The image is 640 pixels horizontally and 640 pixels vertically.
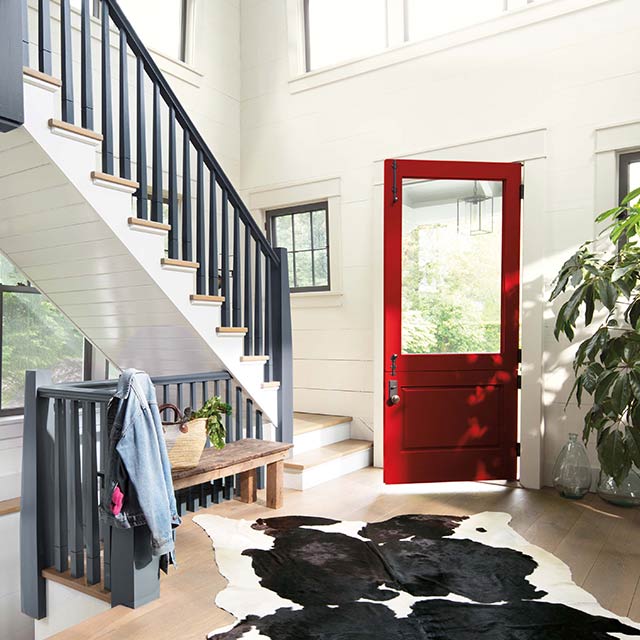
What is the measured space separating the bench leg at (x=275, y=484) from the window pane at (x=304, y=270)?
222cm

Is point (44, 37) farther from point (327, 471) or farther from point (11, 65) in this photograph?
point (327, 471)

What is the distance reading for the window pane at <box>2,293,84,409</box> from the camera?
3.75 metres

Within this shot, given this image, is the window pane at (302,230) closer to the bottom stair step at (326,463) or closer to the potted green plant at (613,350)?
the bottom stair step at (326,463)

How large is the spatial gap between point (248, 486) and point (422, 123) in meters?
3.03

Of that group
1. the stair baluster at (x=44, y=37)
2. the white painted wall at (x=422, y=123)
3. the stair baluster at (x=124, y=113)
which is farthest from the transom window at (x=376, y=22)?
the stair baluster at (x=44, y=37)

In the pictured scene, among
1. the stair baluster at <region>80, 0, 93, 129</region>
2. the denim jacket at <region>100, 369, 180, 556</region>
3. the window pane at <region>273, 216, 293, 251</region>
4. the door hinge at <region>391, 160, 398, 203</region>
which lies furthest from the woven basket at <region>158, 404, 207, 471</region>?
the window pane at <region>273, 216, 293, 251</region>

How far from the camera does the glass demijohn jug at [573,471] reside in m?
3.84

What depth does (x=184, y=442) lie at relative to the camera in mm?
2961

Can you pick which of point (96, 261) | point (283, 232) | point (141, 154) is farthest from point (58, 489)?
point (283, 232)

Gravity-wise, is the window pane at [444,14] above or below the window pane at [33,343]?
above

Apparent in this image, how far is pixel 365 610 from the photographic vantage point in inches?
91.3

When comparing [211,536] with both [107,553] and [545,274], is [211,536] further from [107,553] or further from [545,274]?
[545,274]

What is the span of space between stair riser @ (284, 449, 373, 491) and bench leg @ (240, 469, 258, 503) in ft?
1.27

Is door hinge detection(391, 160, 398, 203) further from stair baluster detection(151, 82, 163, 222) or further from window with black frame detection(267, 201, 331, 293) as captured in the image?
stair baluster detection(151, 82, 163, 222)
